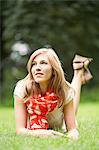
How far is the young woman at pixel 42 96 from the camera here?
16.7 ft

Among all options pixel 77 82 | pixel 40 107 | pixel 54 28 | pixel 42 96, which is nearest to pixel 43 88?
pixel 42 96

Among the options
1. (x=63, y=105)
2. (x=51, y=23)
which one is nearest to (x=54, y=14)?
(x=51, y=23)

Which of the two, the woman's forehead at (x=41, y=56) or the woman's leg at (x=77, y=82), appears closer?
the woman's forehead at (x=41, y=56)

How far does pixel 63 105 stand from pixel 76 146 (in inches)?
36.1

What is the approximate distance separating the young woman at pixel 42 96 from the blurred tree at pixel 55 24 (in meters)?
13.5

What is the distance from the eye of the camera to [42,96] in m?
5.23

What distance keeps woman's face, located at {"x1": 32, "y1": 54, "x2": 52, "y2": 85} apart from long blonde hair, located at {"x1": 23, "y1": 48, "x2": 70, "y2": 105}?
0.03 m

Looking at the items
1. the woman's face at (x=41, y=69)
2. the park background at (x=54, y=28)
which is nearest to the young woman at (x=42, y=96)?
the woman's face at (x=41, y=69)

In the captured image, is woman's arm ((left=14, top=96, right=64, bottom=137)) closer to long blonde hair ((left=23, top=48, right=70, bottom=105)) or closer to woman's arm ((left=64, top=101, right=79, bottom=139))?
long blonde hair ((left=23, top=48, right=70, bottom=105))

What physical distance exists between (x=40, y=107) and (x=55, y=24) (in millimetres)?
14250

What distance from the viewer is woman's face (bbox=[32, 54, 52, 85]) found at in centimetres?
509

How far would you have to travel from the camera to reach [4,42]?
21297 mm

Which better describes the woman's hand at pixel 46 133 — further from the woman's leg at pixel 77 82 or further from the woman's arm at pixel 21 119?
the woman's leg at pixel 77 82

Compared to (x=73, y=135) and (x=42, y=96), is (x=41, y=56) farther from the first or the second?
(x=73, y=135)
